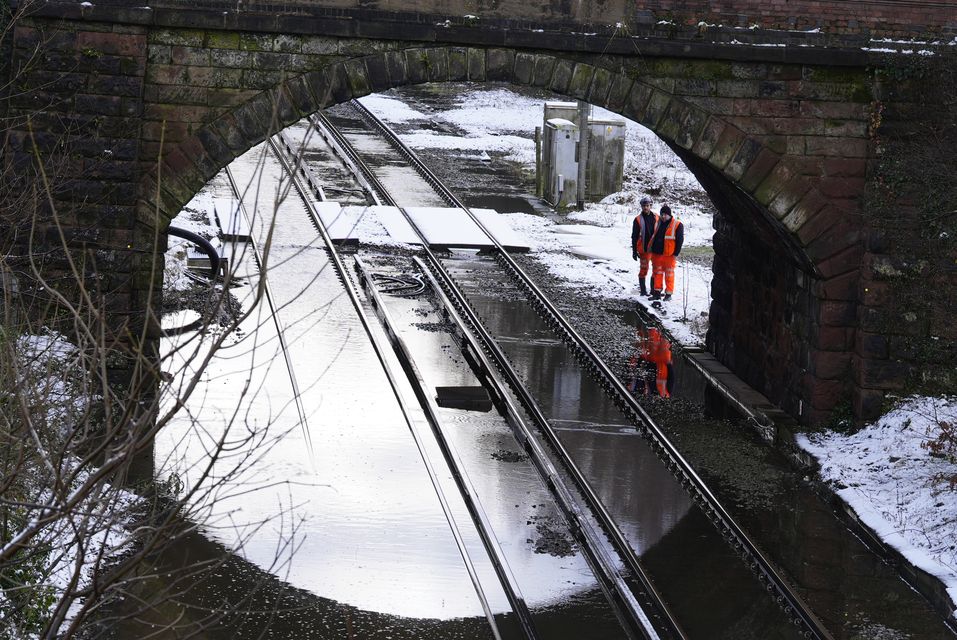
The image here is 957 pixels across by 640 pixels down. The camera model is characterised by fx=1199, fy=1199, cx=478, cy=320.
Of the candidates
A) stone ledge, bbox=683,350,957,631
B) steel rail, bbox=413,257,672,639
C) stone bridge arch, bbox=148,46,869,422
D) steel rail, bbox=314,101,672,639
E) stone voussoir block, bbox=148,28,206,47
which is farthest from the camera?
stone bridge arch, bbox=148,46,869,422

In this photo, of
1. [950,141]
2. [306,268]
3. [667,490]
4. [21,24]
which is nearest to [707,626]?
[667,490]

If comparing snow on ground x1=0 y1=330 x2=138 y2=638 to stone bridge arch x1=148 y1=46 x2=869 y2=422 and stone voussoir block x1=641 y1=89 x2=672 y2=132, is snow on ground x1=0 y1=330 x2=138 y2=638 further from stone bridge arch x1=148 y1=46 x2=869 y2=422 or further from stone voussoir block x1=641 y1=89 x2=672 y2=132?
stone voussoir block x1=641 y1=89 x2=672 y2=132

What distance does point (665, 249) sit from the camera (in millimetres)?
18078

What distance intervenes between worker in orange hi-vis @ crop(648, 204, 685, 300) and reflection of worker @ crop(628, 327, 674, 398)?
1.36 meters

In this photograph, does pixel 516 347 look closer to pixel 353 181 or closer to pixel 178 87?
pixel 178 87

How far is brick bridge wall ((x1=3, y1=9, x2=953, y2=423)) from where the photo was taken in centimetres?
1213

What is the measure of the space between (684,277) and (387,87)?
937 centimetres

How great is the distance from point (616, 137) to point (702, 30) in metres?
14.5

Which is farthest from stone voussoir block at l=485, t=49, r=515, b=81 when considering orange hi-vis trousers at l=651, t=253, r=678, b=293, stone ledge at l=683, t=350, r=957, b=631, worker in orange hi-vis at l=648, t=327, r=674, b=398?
orange hi-vis trousers at l=651, t=253, r=678, b=293

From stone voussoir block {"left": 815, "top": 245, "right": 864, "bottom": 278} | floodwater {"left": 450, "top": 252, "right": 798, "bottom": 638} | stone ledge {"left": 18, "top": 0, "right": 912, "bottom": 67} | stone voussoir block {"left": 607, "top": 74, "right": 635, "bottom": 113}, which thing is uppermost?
stone ledge {"left": 18, "top": 0, "right": 912, "bottom": 67}

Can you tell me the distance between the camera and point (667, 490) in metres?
11.5

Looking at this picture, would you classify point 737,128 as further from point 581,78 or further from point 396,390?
point 396,390

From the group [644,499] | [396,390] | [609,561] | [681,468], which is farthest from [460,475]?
[396,390]

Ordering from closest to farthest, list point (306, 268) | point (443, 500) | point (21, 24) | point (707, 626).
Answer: point (707, 626) → point (443, 500) → point (21, 24) → point (306, 268)
